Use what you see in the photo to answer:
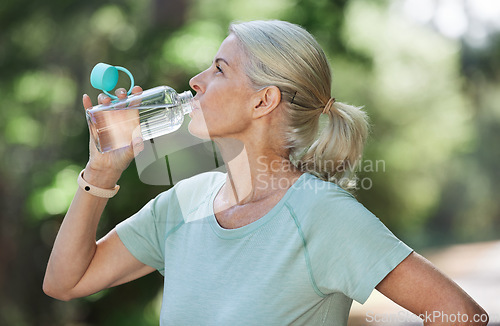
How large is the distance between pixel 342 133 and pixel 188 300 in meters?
0.53

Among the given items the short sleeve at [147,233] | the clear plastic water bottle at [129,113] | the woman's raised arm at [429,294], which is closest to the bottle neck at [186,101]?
the clear plastic water bottle at [129,113]

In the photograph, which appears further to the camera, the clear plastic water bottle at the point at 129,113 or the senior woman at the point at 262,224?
the clear plastic water bottle at the point at 129,113

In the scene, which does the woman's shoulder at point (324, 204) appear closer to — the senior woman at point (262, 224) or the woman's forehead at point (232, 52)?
the senior woman at point (262, 224)

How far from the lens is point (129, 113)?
137 centimetres

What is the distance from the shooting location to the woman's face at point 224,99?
1301 mm

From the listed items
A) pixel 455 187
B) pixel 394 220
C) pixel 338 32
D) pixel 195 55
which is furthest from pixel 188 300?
pixel 455 187

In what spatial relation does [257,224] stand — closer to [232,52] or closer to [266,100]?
[266,100]

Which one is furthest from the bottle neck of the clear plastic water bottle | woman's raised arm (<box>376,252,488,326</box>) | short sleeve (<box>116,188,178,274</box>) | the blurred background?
the blurred background

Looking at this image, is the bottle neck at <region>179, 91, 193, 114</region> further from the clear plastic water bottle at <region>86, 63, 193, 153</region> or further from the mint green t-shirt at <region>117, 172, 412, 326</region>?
the mint green t-shirt at <region>117, 172, 412, 326</region>

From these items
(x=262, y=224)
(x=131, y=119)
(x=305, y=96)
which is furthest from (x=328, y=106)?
(x=131, y=119)

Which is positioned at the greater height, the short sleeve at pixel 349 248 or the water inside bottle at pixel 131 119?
the water inside bottle at pixel 131 119

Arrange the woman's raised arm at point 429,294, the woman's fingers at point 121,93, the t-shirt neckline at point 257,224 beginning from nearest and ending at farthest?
the woman's raised arm at point 429,294, the t-shirt neckline at point 257,224, the woman's fingers at point 121,93

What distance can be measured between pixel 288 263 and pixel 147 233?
425 mm

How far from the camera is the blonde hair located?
1286mm
